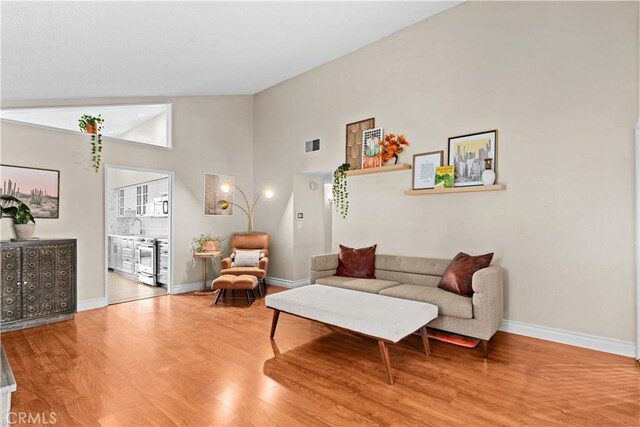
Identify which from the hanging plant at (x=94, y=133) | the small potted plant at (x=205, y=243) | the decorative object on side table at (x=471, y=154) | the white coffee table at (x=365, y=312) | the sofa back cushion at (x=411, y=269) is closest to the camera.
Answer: the white coffee table at (x=365, y=312)

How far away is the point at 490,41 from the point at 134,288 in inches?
256

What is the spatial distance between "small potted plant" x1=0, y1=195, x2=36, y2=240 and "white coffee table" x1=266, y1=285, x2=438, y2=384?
118 inches

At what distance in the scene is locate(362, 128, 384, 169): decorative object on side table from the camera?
458 cm

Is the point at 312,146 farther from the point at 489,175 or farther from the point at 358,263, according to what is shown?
the point at 489,175

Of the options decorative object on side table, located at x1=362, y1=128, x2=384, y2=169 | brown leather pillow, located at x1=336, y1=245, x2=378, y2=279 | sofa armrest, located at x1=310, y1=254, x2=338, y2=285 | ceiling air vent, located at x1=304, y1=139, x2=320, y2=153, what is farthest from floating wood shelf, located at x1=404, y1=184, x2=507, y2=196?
ceiling air vent, located at x1=304, y1=139, x2=320, y2=153

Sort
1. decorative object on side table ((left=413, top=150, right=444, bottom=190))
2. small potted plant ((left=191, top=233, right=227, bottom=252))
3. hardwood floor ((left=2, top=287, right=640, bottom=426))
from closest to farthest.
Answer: hardwood floor ((left=2, top=287, right=640, bottom=426)) → decorative object on side table ((left=413, top=150, right=444, bottom=190)) → small potted plant ((left=191, top=233, right=227, bottom=252))

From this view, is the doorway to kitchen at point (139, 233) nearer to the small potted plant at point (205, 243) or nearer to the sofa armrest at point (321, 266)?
the small potted plant at point (205, 243)

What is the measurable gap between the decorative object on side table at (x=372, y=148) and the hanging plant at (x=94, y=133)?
12.2 feet

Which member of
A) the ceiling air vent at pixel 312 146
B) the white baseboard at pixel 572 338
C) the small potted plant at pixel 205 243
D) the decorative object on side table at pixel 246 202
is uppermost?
the ceiling air vent at pixel 312 146

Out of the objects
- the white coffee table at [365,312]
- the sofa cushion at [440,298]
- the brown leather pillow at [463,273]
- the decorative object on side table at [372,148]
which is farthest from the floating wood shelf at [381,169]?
the white coffee table at [365,312]

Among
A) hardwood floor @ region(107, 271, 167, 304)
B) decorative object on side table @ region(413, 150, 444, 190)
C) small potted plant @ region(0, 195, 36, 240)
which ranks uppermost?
decorative object on side table @ region(413, 150, 444, 190)

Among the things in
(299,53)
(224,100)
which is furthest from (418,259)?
(224,100)

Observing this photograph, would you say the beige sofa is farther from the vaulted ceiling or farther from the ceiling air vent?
the vaulted ceiling

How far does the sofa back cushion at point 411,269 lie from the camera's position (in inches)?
152
